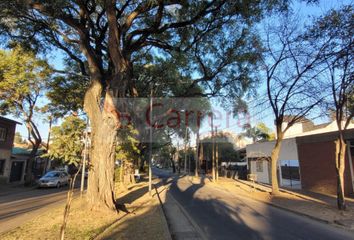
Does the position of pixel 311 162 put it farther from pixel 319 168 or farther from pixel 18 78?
pixel 18 78

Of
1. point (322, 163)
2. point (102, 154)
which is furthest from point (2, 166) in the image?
point (322, 163)

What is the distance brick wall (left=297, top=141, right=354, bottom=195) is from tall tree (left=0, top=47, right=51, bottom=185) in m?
19.2

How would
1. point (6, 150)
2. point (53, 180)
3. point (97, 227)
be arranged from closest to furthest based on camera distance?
point (97, 227)
point (53, 180)
point (6, 150)

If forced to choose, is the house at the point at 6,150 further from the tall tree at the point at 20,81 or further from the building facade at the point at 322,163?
the building facade at the point at 322,163

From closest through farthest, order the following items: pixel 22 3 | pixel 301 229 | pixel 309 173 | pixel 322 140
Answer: pixel 301 229 → pixel 22 3 → pixel 322 140 → pixel 309 173

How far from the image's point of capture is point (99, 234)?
7.21 m

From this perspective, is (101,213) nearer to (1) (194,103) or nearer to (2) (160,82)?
(2) (160,82)

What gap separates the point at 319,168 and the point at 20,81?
22684 millimetres

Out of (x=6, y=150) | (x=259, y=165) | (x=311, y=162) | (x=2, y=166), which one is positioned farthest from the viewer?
(x=259, y=165)

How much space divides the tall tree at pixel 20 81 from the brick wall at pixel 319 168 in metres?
19.2

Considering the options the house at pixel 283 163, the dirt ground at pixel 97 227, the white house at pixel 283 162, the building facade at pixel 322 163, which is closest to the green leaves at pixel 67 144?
the dirt ground at pixel 97 227

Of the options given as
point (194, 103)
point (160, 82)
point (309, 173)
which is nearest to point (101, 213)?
point (160, 82)

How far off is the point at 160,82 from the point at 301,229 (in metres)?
14.9

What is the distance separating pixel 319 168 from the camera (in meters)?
19.9
